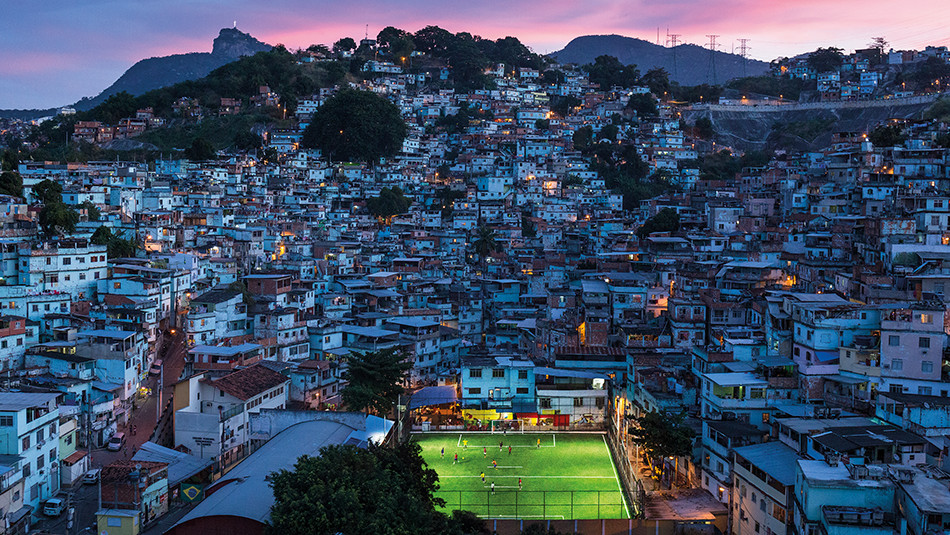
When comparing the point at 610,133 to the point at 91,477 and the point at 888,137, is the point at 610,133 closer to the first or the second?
the point at 888,137

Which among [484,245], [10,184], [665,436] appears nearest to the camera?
[665,436]

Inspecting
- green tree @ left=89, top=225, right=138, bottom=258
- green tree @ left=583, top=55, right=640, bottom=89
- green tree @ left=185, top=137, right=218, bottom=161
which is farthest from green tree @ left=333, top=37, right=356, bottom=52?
green tree @ left=89, top=225, right=138, bottom=258

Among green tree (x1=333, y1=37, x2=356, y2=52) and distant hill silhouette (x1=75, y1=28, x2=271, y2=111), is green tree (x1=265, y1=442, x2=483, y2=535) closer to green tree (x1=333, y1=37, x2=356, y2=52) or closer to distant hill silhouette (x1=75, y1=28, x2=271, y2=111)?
green tree (x1=333, y1=37, x2=356, y2=52)

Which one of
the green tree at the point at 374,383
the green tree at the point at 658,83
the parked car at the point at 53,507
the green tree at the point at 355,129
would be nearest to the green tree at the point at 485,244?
the green tree at the point at 355,129

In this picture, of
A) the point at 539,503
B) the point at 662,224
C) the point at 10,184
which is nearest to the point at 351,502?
the point at 539,503

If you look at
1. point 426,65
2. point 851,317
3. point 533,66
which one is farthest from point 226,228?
point 533,66

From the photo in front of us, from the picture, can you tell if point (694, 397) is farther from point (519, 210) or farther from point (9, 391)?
point (519, 210)
